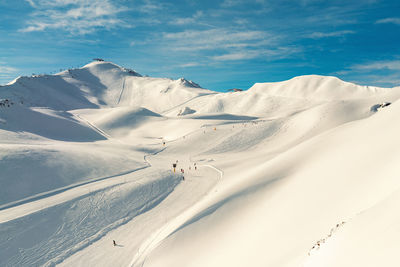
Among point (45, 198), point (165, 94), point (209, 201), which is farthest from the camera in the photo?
point (165, 94)

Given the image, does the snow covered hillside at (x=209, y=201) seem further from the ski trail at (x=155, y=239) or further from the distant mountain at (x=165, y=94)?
the distant mountain at (x=165, y=94)

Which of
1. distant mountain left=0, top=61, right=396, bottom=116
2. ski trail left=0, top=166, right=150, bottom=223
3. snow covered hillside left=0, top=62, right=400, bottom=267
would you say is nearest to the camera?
snow covered hillside left=0, top=62, right=400, bottom=267

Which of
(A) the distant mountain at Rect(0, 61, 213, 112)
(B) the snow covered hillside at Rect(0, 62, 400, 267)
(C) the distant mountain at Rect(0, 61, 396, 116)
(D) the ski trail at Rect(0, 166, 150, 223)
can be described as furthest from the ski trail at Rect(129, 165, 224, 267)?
(A) the distant mountain at Rect(0, 61, 213, 112)

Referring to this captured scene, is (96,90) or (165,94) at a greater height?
(96,90)

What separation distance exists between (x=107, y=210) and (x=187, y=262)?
29.3 feet

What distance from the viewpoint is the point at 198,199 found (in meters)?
20.7

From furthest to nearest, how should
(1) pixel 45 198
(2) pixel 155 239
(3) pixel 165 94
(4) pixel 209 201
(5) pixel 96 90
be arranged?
(5) pixel 96 90 < (3) pixel 165 94 < (1) pixel 45 198 < (4) pixel 209 201 < (2) pixel 155 239

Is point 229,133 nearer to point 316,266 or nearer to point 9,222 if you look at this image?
point 9,222

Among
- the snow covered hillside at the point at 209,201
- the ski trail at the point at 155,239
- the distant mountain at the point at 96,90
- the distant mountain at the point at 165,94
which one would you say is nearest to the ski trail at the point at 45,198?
the snow covered hillside at the point at 209,201

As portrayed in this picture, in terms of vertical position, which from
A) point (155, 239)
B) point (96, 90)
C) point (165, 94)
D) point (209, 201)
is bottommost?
point (155, 239)

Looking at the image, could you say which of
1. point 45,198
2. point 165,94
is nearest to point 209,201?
point 45,198

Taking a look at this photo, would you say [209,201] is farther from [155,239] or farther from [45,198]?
[45,198]

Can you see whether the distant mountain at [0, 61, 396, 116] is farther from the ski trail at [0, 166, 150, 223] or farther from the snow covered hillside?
the ski trail at [0, 166, 150, 223]

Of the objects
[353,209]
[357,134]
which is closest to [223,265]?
[353,209]
